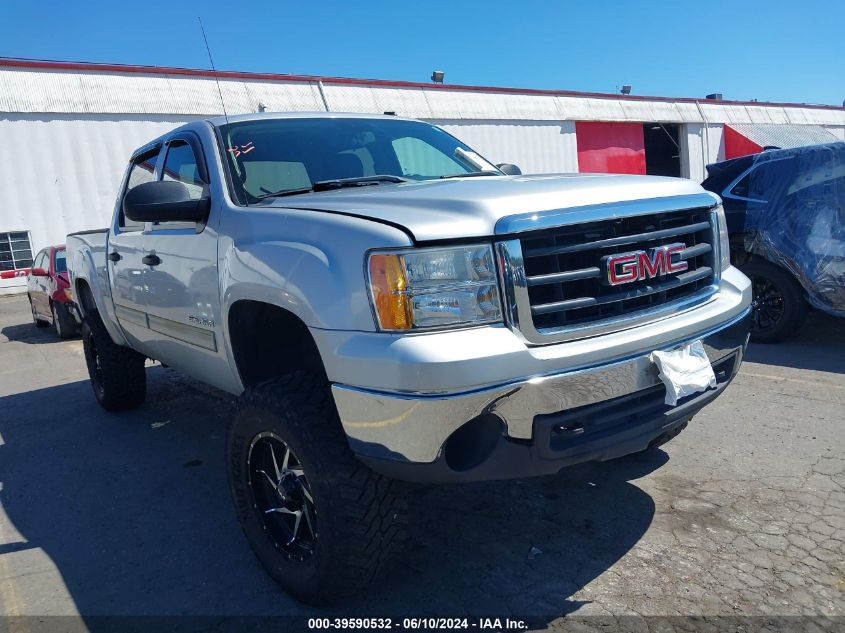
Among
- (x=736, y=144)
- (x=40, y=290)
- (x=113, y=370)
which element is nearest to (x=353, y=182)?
(x=113, y=370)

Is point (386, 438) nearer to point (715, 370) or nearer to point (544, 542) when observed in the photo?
point (544, 542)

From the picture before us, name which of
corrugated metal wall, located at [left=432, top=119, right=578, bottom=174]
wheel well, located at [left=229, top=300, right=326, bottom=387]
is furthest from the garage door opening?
wheel well, located at [left=229, top=300, right=326, bottom=387]

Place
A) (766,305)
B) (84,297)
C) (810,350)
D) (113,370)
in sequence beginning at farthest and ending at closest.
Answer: (766,305) → (810,350) → (84,297) → (113,370)

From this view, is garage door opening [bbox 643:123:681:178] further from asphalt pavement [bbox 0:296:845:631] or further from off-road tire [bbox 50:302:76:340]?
asphalt pavement [bbox 0:296:845:631]

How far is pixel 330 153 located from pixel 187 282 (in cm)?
97

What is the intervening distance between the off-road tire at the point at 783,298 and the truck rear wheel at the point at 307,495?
16.5 feet

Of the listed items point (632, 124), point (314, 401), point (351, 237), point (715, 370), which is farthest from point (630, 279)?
point (632, 124)

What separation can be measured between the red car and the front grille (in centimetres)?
896

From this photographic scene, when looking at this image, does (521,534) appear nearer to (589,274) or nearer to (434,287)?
(589,274)

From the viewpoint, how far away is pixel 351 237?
2.28m

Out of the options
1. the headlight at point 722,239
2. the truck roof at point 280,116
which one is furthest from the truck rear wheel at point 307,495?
the headlight at point 722,239

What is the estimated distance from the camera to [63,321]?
1012 cm

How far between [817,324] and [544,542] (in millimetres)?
5520

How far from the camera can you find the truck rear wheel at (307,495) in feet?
7.76
